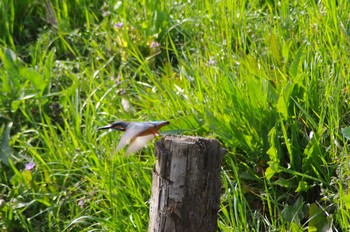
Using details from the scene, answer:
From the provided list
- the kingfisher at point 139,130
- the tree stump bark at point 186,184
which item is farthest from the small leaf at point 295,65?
the tree stump bark at point 186,184

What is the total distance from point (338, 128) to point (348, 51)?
471mm

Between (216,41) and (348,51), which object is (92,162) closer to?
(216,41)

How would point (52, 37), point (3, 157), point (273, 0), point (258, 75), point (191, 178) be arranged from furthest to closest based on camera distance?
point (52, 37), point (273, 0), point (3, 157), point (258, 75), point (191, 178)

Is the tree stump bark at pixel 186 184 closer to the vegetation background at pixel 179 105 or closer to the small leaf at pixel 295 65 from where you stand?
the vegetation background at pixel 179 105

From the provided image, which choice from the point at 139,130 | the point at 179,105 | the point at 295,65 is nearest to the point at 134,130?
the point at 139,130

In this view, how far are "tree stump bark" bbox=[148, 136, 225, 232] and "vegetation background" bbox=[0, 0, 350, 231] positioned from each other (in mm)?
553

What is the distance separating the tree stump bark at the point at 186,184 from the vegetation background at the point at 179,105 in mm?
553

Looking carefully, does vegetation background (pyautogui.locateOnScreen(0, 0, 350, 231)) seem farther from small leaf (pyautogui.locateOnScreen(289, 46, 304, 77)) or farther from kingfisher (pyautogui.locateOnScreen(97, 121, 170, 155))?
kingfisher (pyautogui.locateOnScreen(97, 121, 170, 155))

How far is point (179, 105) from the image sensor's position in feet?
12.4

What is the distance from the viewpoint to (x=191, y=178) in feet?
8.52

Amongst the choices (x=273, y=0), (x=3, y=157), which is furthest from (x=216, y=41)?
(x=3, y=157)

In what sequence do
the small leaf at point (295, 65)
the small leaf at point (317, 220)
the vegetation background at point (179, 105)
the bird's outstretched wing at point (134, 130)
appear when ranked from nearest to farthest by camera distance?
the bird's outstretched wing at point (134, 130) < the small leaf at point (317, 220) < the vegetation background at point (179, 105) < the small leaf at point (295, 65)

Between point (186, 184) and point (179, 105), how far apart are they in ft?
3.92

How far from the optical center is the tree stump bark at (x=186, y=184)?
8.44 ft
